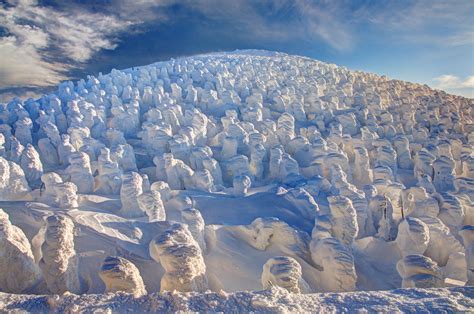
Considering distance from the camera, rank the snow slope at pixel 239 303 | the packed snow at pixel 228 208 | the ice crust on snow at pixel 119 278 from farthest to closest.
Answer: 1. the packed snow at pixel 228 208
2. the ice crust on snow at pixel 119 278
3. the snow slope at pixel 239 303

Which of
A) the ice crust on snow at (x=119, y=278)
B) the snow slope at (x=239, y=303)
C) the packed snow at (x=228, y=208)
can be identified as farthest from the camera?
the packed snow at (x=228, y=208)

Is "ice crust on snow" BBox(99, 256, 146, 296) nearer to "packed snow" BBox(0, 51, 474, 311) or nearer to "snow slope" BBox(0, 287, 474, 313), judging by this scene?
"packed snow" BBox(0, 51, 474, 311)

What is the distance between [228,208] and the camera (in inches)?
157

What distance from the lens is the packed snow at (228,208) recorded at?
2.16 m

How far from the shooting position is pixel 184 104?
884 centimetres

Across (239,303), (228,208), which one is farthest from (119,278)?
(228,208)

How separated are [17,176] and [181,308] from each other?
333cm

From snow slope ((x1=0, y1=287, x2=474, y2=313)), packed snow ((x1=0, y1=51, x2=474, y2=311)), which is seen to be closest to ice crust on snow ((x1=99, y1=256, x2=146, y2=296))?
packed snow ((x1=0, y1=51, x2=474, y2=311))

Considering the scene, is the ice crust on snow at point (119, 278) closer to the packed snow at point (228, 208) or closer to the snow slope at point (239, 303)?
the packed snow at point (228, 208)

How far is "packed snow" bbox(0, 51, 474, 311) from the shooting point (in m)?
2.16

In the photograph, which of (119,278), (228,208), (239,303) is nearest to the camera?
(239,303)

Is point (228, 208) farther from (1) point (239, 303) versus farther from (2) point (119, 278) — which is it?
(1) point (239, 303)

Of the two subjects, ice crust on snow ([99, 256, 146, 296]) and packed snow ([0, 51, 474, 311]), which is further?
packed snow ([0, 51, 474, 311])

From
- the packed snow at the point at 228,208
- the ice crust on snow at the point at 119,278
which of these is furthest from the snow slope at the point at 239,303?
the ice crust on snow at the point at 119,278
